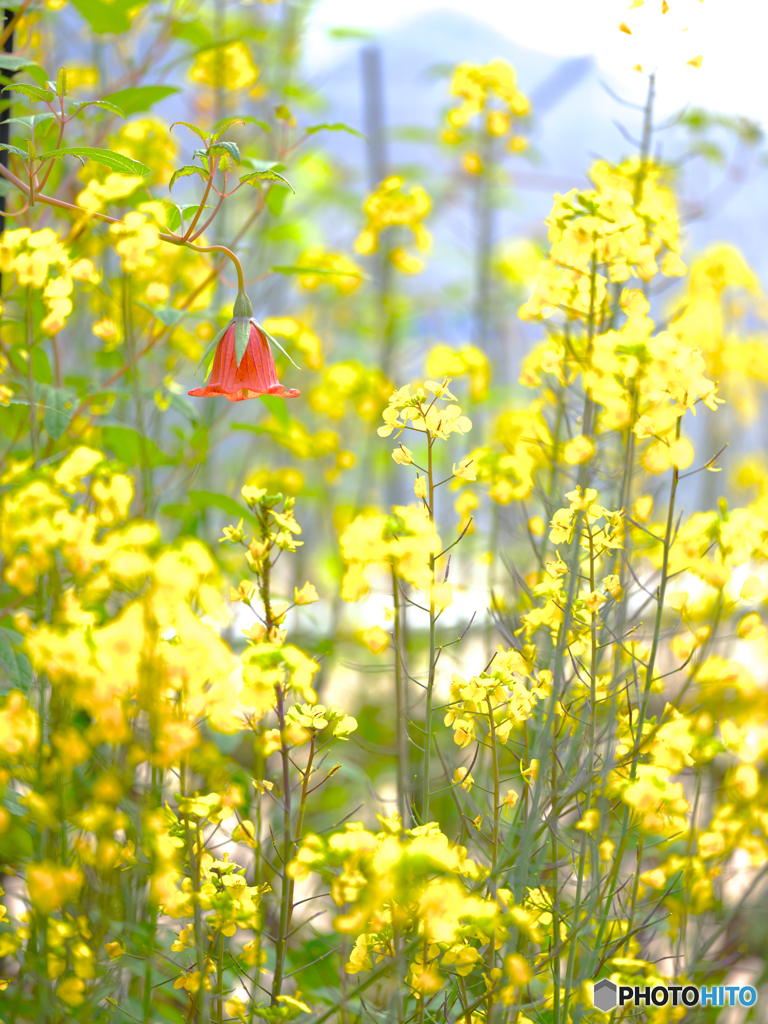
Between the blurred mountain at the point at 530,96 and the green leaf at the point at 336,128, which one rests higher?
the blurred mountain at the point at 530,96

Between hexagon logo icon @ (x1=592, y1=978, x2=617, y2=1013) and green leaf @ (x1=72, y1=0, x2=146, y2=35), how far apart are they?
1.04m

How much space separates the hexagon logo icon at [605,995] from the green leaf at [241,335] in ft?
1.91

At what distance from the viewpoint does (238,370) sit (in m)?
0.64

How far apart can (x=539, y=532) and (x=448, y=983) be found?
0.44 meters

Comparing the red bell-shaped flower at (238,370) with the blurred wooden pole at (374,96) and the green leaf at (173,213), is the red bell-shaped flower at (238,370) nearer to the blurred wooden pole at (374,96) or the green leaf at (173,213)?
the green leaf at (173,213)

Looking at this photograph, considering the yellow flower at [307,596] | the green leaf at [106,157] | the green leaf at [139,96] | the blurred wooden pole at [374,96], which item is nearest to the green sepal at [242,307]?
the green leaf at [106,157]

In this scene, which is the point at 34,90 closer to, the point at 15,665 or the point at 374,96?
the point at 15,665

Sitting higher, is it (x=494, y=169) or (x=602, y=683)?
(x=494, y=169)

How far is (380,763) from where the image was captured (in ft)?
5.89

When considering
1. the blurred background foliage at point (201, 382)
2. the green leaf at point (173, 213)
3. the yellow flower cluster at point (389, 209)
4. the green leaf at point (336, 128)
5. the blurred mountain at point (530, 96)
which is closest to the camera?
the blurred background foliage at point (201, 382)

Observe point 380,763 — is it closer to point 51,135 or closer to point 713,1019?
point 713,1019

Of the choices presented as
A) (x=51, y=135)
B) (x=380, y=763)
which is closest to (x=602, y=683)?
(x=51, y=135)

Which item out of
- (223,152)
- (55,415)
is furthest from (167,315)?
(223,152)

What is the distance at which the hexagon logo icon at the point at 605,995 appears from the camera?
25.1 inches
